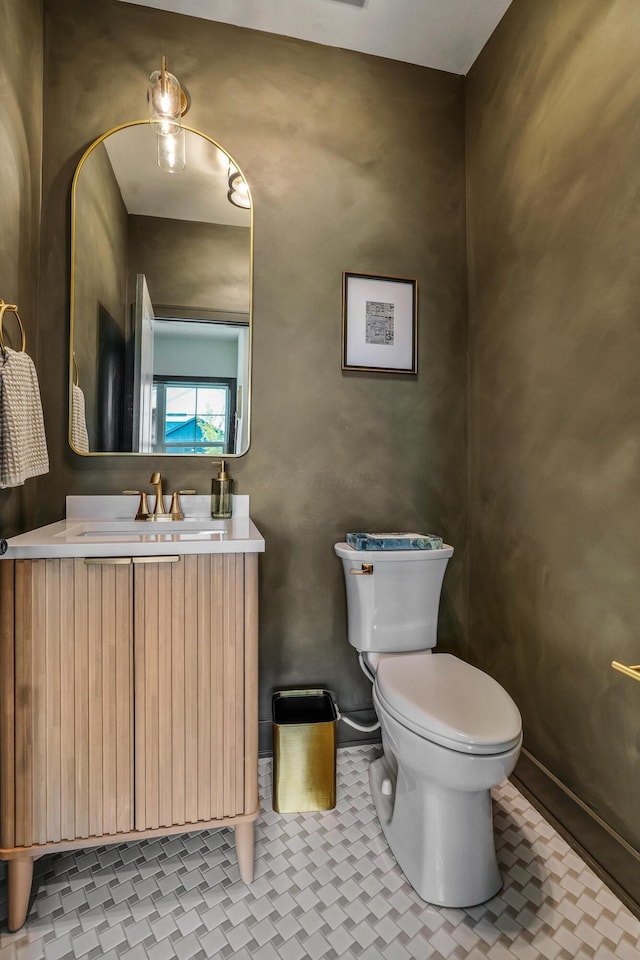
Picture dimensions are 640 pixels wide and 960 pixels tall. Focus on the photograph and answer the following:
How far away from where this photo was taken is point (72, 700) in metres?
1.15

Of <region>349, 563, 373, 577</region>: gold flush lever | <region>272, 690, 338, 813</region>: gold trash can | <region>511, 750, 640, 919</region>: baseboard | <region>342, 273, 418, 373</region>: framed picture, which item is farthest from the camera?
<region>342, 273, 418, 373</region>: framed picture

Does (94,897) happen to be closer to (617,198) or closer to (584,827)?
(584,827)

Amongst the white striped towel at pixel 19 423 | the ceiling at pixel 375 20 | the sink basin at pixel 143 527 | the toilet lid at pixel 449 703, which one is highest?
the ceiling at pixel 375 20

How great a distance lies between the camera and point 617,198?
1.26 metres

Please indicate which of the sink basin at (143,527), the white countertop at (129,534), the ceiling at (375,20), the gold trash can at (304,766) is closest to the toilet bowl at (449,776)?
the gold trash can at (304,766)

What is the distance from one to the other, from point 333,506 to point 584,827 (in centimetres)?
121

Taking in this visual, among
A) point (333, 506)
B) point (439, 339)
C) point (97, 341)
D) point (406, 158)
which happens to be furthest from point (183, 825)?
point (406, 158)

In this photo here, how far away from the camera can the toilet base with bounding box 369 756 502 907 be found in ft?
3.91

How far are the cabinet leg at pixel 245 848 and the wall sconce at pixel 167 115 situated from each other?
2027 mm

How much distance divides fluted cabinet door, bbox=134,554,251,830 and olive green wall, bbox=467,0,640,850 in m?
0.93

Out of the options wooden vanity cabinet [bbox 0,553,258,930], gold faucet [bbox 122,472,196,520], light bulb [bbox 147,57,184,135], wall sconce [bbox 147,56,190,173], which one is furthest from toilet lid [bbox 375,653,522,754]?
light bulb [bbox 147,57,184,135]

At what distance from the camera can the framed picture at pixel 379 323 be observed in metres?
1.87

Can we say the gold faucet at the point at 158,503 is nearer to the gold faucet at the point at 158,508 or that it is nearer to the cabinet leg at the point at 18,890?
the gold faucet at the point at 158,508

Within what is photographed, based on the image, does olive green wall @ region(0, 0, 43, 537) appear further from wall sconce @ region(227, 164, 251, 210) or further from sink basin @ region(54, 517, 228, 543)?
wall sconce @ region(227, 164, 251, 210)
